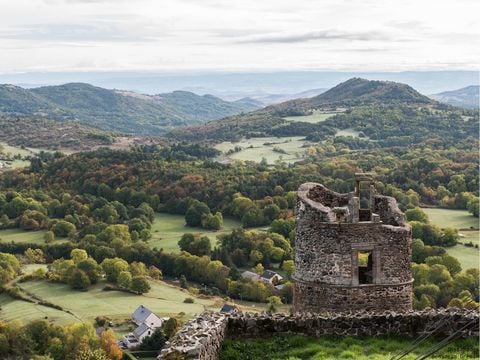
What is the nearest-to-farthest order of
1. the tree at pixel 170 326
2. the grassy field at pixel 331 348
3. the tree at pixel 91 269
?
the grassy field at pixel 331 348, the tree at pixel 170 326, the tree at pixel 91 269

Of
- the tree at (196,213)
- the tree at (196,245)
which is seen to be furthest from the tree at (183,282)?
the tree at (196,213)

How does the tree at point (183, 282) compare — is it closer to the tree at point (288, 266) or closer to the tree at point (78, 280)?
the tree at point (78, 280)

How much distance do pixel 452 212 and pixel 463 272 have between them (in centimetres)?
2875

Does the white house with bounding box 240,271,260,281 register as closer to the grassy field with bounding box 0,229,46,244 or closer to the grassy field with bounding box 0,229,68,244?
the grassy field with bounding box 0,229,68,244

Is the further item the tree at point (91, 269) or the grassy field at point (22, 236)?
the grassy field at point (22, 236)

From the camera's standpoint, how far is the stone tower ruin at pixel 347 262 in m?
18.6

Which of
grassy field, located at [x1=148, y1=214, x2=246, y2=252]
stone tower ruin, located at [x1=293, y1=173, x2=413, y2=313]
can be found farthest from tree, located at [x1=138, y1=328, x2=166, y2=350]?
stone tower ruin, located at [x1=293, y1=173, x2=413, y2=313]

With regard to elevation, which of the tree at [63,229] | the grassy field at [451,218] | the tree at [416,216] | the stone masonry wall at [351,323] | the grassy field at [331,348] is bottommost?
the tree at [63,229]

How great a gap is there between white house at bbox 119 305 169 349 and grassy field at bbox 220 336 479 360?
54.0 m

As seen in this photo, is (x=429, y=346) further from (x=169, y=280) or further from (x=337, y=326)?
(x=169, y=280)

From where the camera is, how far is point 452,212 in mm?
106250

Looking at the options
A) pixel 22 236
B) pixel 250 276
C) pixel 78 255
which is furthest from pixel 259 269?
pixel 22 236

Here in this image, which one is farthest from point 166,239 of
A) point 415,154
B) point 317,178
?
point 415,154

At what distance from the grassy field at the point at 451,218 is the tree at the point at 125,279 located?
41649 millimetres
